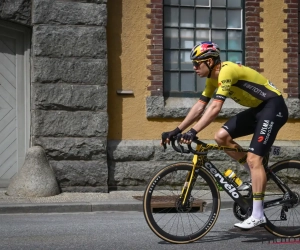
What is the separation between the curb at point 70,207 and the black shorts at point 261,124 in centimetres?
359

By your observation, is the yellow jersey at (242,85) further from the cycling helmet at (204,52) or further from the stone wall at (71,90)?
the stone wall at (71,90)

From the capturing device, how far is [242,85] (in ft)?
23.5

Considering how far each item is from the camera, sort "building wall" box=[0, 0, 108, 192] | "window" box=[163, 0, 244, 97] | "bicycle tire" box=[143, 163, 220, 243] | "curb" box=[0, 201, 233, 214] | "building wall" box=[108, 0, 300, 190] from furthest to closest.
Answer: "window" box=[163, 0, 244, 97] → "building wall" box=[108, 0, 300, 190] → "building wall" box=[0, 0, 108, 192] → "curb" box=[0, 201, 233, 214] → "bicycle tire" box=[143, 163, 220, 243]

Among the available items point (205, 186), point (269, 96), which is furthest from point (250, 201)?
point (269, 96)

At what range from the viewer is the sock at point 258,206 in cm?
706

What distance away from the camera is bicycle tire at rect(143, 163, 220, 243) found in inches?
271

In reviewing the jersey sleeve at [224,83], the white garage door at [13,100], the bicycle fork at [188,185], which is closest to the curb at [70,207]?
the white garage door at [13,100]

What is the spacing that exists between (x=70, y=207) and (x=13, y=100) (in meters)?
2.70

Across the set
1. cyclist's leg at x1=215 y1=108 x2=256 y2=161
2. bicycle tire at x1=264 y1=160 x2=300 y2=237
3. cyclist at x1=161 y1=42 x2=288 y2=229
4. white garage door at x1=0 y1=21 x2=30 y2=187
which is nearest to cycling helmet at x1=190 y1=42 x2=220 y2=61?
→ cyclist at x1=161 y1=42 x2=288 y2=229

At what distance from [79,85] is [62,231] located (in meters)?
4.25

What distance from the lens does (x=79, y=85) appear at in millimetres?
12031

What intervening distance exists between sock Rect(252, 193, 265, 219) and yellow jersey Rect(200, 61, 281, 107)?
3.02 feet

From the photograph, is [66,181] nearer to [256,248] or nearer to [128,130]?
[128,130]

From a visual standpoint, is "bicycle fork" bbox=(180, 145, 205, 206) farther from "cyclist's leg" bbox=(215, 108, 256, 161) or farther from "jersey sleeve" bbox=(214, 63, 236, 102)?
"jersey sleeve" bbox=(214, 63, 236, 102)
